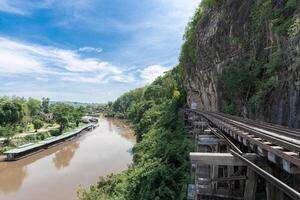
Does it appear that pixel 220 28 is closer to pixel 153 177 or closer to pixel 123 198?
pixel 153 177

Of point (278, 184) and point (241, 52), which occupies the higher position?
point (241, 52)

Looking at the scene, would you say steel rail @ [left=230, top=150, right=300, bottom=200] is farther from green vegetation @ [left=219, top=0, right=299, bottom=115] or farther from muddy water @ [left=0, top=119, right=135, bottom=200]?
muddy water @ [left=0, top=119, right=135, bottom=200]

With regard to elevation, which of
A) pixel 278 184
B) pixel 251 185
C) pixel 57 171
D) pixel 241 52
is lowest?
pixel 57 171

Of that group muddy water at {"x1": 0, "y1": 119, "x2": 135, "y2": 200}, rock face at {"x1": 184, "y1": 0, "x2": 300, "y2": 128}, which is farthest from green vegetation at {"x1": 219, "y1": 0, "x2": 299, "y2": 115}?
muddy water at {"x1": 0, "y1": 119, "x2": 135, "y2": 200}

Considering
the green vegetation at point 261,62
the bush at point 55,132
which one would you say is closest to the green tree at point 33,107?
the bush at point 55,132

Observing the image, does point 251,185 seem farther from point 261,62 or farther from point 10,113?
point 10,113

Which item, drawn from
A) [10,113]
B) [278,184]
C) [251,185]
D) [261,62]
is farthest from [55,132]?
[278,184]
